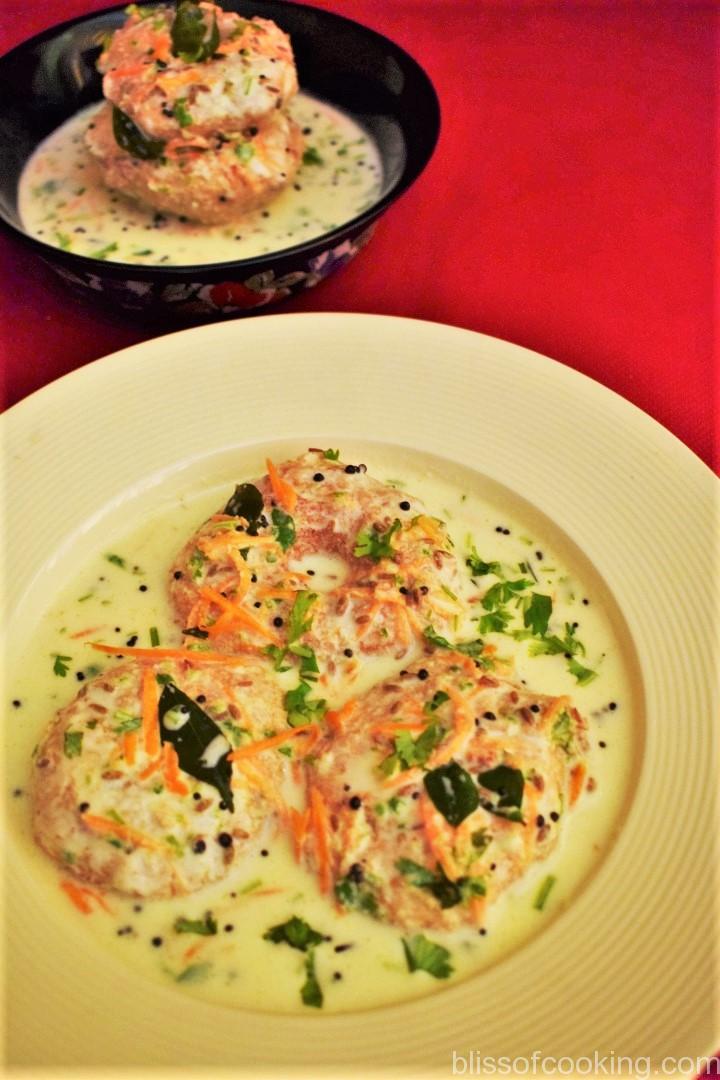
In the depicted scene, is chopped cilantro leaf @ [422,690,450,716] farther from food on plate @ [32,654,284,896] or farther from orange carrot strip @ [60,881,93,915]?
orange carrot strip @ [60,881,93,915]

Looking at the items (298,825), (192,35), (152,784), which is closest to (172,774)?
(152,784)

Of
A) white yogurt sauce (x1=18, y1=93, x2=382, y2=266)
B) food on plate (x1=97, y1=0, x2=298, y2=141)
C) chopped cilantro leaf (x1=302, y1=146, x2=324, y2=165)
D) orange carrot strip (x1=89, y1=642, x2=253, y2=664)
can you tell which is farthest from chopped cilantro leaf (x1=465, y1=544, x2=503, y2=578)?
chopped cilantro leaf (x1=302, y1=146, x2=324, y2=165)

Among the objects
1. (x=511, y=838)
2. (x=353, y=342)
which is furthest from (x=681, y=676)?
(x=353, y=342)

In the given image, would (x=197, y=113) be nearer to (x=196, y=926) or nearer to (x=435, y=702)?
(x=435, y=702)

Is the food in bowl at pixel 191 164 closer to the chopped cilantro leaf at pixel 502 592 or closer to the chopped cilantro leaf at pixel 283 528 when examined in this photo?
the chopped cilantro leaf at pixel 283 528

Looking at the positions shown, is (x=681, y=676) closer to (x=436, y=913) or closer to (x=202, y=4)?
(x=436, y=913)

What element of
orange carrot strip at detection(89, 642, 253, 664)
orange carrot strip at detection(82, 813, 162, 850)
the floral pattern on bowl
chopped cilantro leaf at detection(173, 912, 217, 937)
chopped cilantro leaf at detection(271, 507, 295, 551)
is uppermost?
the floral pattern on bowl
